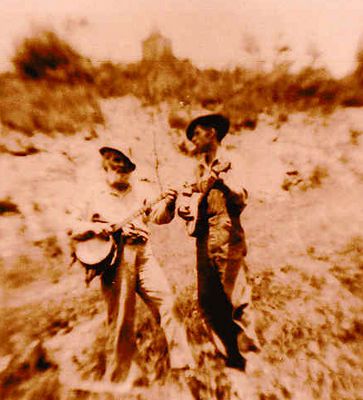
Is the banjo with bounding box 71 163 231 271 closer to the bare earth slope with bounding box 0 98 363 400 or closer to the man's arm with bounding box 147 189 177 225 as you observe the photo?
the man's arm with bounding box 147 189 177 225

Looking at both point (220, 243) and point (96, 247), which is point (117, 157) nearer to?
point (96, 247)

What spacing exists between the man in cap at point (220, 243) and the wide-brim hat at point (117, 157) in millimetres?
727

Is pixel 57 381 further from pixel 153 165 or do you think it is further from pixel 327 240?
pixel 327 240

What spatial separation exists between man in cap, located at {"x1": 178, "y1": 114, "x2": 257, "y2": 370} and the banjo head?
3.28ft

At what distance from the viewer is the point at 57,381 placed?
2.74 meters

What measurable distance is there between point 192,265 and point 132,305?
1265 millimetres

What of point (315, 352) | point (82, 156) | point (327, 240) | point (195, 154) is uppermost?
point (82, 156)

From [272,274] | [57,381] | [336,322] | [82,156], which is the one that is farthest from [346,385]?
[82,156]

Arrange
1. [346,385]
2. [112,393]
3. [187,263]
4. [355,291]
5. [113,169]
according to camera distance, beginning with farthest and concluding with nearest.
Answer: [187,263]
[355,291]
[113,169]
[346,385]
[112,393]

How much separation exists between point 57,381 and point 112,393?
2.11ft

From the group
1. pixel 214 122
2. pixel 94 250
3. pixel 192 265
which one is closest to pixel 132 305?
pixel 94 250

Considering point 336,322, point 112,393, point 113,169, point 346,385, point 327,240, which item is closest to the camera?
point 112,393

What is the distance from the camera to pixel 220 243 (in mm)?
3088

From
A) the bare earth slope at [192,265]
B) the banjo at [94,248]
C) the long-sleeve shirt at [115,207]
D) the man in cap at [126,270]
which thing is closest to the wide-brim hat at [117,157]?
the man in cap at [126,270]
